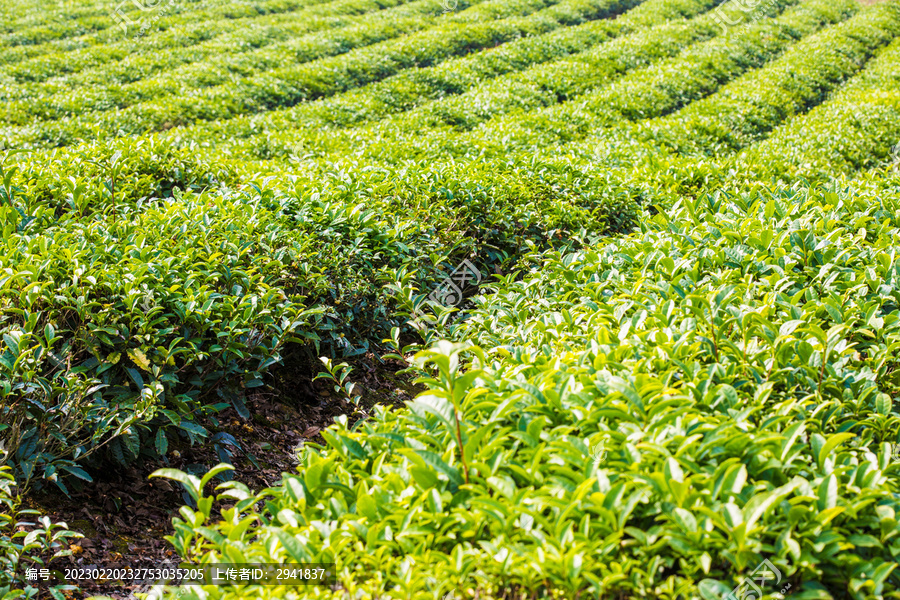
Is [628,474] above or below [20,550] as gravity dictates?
above

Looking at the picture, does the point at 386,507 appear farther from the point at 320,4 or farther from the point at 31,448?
the point at 320,4

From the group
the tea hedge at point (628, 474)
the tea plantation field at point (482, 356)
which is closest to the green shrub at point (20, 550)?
the tea plantation field at point (482, 356)

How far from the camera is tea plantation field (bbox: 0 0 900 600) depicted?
1708mm


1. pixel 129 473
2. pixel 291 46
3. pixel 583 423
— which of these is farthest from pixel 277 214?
pixel 291 46

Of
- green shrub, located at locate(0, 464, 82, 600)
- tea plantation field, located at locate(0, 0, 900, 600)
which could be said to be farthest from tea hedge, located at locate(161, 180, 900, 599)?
green shrub, located at locate(0, 464, 82, 600)

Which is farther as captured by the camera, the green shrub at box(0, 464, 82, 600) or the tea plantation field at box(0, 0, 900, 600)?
the green shrub at box(0, 464, 82, 600)

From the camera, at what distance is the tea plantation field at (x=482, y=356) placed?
1.71 metres

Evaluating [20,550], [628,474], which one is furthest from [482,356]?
[20,550]

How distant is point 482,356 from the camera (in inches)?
99.8

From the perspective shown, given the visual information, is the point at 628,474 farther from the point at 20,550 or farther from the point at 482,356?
the point at 20,550

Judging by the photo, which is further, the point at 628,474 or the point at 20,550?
the point at 20,550

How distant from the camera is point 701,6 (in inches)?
998

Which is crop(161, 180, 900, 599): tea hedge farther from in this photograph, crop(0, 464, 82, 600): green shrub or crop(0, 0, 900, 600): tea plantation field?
crop(0, 464, 82, 600): green shrub

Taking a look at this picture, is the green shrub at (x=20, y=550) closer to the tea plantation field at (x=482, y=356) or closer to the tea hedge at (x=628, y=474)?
the tea plantation field at (x=482, y=356)
